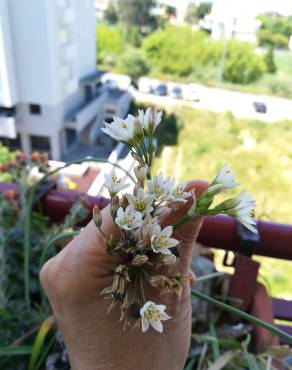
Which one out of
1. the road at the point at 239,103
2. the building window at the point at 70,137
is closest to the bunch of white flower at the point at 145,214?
the building window at the point at 70,137

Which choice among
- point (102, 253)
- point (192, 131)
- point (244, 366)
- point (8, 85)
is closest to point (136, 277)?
point (102, 253)

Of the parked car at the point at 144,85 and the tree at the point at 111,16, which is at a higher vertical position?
the tree at the point at 111,16

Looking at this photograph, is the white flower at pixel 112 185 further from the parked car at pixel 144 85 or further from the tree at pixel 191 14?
the tree at pixel 191 14

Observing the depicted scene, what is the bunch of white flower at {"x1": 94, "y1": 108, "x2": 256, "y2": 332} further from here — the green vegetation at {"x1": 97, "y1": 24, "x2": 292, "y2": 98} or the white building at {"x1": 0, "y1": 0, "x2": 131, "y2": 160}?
the green vegetation at {"x1": 97, "y1": 24, "x2": 292, "y2": 98}

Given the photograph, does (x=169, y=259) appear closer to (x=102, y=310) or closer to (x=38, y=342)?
(x=102, y=310)

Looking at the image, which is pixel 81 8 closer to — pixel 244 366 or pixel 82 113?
pixel 82 113

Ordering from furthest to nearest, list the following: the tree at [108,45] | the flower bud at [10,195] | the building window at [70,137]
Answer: the tree at [108,45] < the building window at [70,137] < the flower bud at [10,195]

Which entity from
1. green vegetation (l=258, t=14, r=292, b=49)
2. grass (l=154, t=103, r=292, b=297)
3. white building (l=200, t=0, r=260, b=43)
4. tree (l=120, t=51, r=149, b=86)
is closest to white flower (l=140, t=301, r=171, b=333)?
green vegetation (l=258, t=14, r=292, b=49)

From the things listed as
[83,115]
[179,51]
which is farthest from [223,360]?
[179,51]
